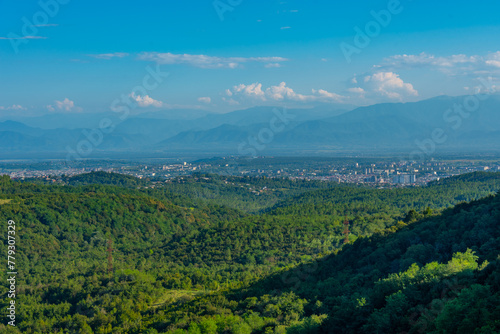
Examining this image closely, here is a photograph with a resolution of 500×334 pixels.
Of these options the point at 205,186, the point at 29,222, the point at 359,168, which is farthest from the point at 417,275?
the point at 359,168

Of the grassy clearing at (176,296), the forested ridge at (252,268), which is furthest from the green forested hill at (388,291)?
the grassy clearing at (176,296)

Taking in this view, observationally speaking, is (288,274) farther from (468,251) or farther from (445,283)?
(445,283)

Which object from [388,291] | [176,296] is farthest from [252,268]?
[388,291]

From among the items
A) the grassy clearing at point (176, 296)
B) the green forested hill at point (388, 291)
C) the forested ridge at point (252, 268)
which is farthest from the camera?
the grassy clearing at point (176, 296)

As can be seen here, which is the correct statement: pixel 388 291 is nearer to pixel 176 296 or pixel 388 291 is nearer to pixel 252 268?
pixel 176 296

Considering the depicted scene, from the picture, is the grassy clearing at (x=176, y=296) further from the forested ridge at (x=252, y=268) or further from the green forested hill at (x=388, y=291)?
the green forested hill at (x=388, y=291)

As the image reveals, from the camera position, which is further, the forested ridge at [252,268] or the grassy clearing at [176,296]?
the grassy clearing at [176,296]

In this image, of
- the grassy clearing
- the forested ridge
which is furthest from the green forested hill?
the grassy clearing

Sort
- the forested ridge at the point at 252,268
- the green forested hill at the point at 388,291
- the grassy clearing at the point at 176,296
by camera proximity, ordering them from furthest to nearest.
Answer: the grassy clearing at the point at 176,296 → the forested ridge at the point at 252,268 → the green forested hill at the point at 388,291
